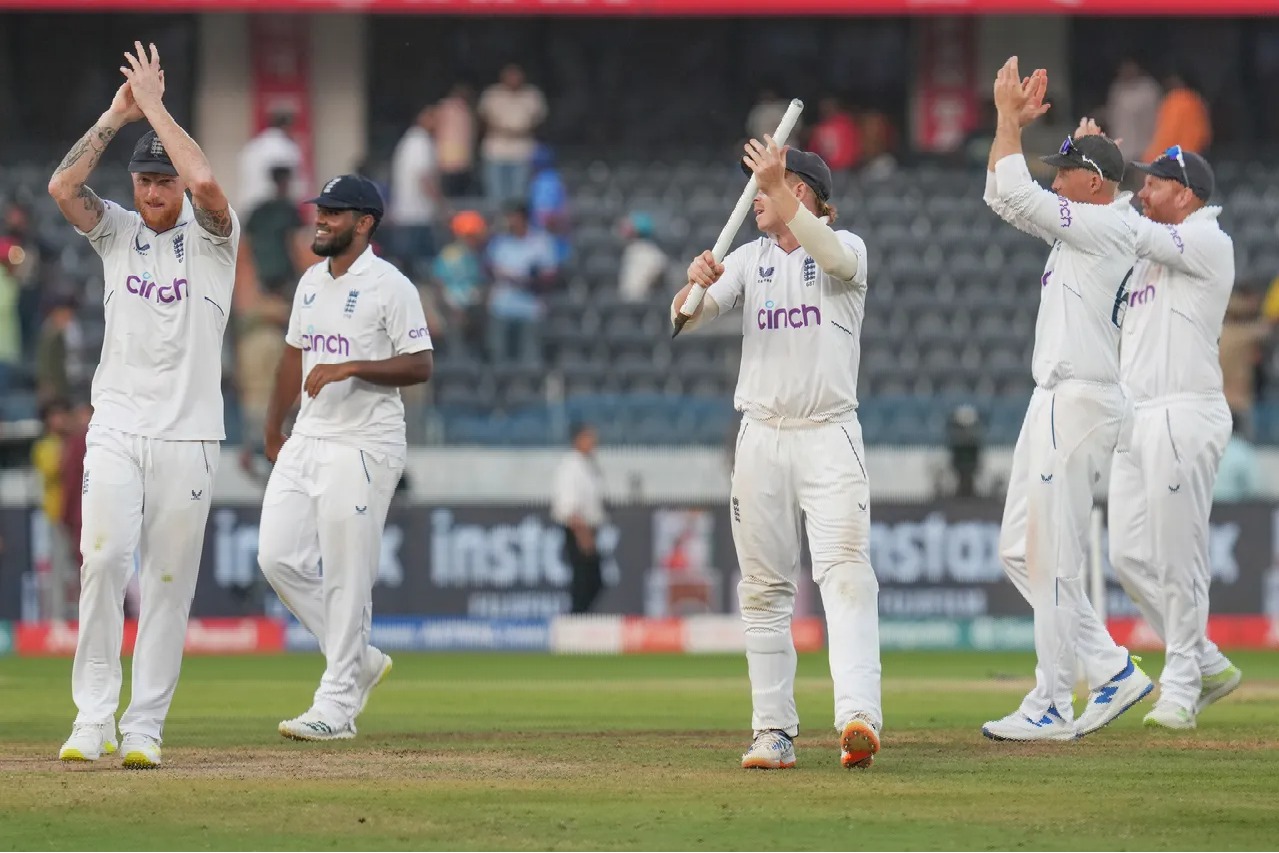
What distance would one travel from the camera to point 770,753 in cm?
853

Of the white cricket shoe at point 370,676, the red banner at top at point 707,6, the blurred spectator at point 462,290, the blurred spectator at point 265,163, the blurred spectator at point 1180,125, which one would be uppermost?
the red banner at top at point 707,6

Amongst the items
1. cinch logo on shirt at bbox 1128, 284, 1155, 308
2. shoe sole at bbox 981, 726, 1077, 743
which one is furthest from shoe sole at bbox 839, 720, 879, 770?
cinch logo on shirt at bbox 1128, 284, 1155, 308

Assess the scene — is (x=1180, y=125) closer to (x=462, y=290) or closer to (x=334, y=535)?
(x=462, y=290)

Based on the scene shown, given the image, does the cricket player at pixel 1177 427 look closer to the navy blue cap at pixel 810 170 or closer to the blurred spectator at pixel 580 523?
the navy blue cap at pixel 810 170

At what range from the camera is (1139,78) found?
25297mm

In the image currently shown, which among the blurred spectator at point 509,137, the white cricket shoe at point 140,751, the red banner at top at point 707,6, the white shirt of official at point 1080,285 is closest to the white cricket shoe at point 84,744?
the white cricket shoe at point 140,751

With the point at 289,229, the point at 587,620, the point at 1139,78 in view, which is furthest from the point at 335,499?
the point at 1139,78

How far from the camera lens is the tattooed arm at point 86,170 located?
874 centimetres

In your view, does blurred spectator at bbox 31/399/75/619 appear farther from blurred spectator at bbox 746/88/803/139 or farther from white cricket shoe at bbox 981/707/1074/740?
white cricket shoe at bbox 981/707/1074/740

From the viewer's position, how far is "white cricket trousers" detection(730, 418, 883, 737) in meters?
8.59

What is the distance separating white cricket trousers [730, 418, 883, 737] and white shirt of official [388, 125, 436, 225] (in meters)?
15.2

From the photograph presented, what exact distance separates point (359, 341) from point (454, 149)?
15226 mm

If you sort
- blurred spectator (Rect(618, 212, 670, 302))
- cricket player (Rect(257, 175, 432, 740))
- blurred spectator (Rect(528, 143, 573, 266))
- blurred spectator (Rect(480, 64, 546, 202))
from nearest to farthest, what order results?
1. cricket player (Rect(257, 175, 432, 740))
2. blurred spectator (Rect(618, 212, 670, 302))
3. blurred spectator (Rect(528, 143, 573, 266))
4. blurred spectator (Rect(480, 64, 546, 202))

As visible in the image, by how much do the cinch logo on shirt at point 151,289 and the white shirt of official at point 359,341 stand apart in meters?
1.16
